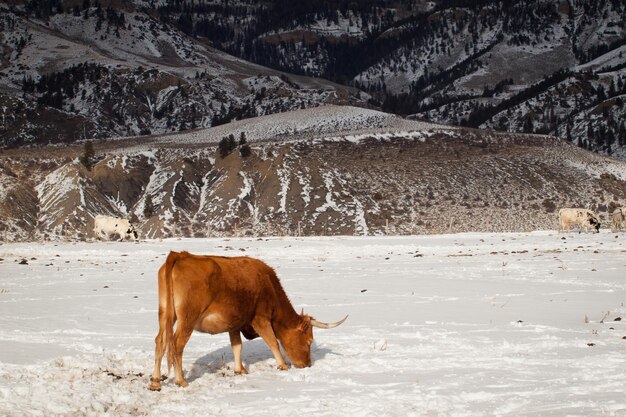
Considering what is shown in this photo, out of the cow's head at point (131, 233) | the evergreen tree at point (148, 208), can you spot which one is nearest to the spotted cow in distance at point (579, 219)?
the cow's head at point (131, 233)

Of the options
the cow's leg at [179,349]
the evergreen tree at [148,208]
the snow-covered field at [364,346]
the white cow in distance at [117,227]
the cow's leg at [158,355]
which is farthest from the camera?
the evergreen tree at [148,208]

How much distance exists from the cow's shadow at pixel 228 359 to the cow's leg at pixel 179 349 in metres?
0.47

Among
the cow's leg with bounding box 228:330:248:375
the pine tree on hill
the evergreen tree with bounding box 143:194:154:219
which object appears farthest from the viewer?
the pine tree on hill

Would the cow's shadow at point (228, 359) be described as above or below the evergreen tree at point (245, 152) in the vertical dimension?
below

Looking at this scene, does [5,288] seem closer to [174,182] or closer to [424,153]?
[174,182]

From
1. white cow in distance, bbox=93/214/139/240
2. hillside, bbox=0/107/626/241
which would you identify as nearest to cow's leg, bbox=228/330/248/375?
white cow in distance, bbox=93/214/139/240

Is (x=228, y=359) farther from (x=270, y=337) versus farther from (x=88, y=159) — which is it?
(x=88, y=159)

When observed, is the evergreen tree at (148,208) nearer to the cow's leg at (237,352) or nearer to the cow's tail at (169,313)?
the cow's leg at (237,352)

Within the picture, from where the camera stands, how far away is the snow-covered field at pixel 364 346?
8.27m

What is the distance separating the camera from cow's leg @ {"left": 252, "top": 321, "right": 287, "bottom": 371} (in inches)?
419

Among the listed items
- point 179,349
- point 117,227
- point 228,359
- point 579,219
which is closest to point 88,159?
point 117,227

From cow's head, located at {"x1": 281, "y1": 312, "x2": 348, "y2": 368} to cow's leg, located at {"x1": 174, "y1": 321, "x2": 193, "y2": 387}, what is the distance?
1944 millimetres

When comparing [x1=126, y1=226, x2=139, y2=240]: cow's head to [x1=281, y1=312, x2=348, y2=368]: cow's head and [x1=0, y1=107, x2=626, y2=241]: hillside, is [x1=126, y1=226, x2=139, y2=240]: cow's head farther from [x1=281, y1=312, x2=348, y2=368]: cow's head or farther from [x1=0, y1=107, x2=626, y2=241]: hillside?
[x1=281, y1=312, x2=348, y2=368]: cow's head

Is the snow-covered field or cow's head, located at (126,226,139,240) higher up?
the snow-covered field
